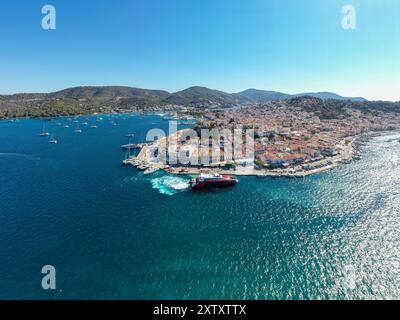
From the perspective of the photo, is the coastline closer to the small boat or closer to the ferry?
the small boat

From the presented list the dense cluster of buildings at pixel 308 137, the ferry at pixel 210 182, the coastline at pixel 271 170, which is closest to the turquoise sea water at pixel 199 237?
the ferry at pixel 210 182

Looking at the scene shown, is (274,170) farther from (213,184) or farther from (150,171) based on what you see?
(150,171)

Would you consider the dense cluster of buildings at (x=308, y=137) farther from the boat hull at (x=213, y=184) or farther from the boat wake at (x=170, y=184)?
the boat wake at (x=170, y=184)

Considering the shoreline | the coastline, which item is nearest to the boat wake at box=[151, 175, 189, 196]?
the shoreline

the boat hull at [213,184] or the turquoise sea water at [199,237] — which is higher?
the boat hull at [213,184]

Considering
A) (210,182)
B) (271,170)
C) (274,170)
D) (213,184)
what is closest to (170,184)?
(210,182)
